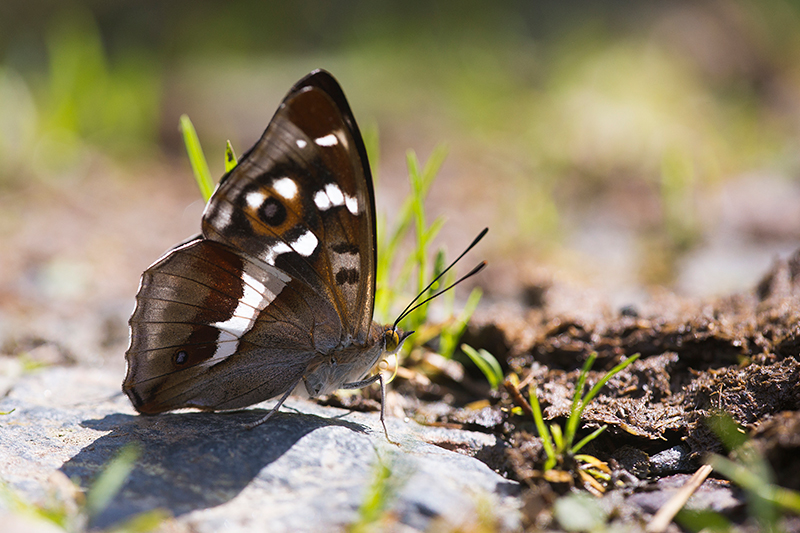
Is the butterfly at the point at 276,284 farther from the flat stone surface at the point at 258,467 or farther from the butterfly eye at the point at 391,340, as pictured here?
the flat stone surface at the point at 258,467

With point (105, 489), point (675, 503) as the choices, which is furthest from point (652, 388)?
point (105, 489)

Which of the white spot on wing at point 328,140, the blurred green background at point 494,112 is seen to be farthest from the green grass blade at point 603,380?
the blurred green background at point 494,112

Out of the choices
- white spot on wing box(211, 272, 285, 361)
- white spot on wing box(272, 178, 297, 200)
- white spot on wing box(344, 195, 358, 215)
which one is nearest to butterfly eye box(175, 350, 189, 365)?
white spot on wing box(211, 272, 285, 361)

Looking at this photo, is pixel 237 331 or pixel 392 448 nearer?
pixel 392 448


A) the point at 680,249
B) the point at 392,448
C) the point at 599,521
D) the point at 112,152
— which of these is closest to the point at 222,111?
the point at 112,152

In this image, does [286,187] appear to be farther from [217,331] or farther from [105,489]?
[105,489]

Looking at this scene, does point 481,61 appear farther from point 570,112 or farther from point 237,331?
point 237,331
